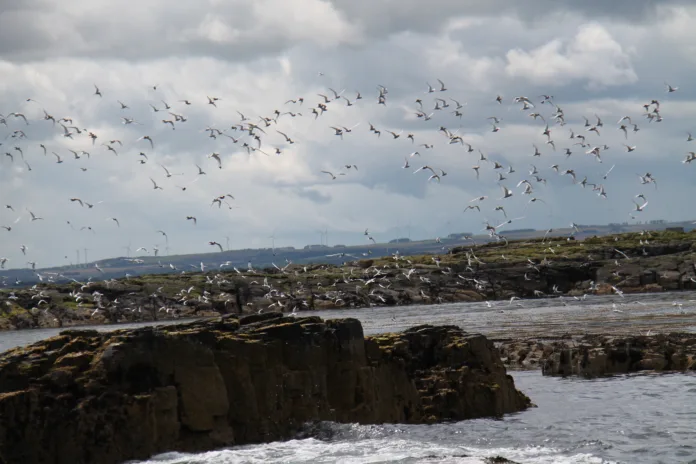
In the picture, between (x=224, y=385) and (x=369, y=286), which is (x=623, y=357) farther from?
(x=369, y=286)

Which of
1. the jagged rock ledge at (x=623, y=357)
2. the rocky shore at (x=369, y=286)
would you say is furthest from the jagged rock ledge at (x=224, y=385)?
the rocky shore at (x=369, y=286)

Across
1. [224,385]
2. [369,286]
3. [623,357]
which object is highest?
[224,385]

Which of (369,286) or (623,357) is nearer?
(623,357)

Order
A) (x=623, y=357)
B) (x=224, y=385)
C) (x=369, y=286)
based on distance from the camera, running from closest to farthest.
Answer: (x=224, y=385) < (x=623, y=357) < (x=369, y=286)

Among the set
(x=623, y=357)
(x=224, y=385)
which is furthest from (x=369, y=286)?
(x=224, y=385)

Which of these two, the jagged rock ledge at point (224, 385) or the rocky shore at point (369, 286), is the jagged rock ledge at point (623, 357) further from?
the rocky shore at point (369, 286)

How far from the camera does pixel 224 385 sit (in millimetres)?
32594

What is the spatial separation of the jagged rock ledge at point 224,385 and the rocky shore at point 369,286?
300ft

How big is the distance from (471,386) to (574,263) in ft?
386

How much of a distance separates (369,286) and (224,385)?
391 ft

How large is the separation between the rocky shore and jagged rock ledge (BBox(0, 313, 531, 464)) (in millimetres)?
91315

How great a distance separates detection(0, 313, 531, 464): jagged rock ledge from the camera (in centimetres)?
2975

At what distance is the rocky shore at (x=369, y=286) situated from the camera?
136 meters

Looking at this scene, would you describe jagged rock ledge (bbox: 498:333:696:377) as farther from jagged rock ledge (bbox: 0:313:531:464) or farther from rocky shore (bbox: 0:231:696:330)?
rocky shore (bbox: 0:231:696:330)
